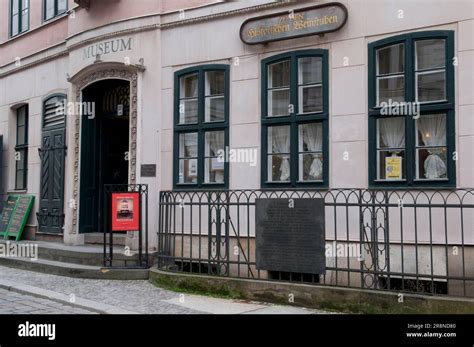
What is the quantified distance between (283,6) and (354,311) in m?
5.72

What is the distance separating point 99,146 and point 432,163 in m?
8.07

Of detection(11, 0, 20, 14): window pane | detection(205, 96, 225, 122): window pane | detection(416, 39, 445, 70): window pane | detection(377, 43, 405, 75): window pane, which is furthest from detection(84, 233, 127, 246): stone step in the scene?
detection(11, 0, 20, 14): window pane

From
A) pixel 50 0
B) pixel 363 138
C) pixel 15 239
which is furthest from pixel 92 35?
pixel 363 138

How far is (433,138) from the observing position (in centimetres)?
894

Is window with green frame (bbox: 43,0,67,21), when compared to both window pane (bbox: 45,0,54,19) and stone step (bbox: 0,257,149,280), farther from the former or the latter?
stone step (bbox: 0,257,149,280)

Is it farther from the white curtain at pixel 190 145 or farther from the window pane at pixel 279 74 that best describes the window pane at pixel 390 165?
the white curtain at pixel 190 145

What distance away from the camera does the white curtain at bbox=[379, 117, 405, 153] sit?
30.3 ft

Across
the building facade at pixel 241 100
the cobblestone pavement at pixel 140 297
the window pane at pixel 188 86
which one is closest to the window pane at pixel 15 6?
the building facade at pixel 241 100

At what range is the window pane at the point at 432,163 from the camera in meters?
8.77

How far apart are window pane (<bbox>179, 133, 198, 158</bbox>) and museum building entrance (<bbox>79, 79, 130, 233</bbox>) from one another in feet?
7.46

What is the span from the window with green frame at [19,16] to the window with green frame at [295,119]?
900 centimetres

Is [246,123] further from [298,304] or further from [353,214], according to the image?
[298,304]

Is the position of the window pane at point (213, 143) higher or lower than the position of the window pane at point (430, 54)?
lower

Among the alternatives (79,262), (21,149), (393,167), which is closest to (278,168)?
(393,167)
